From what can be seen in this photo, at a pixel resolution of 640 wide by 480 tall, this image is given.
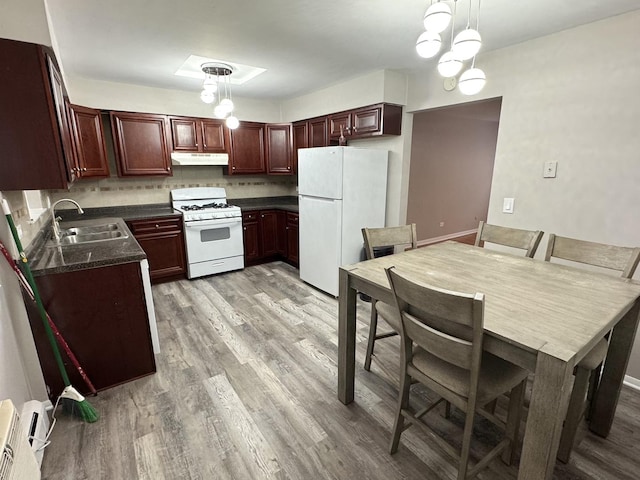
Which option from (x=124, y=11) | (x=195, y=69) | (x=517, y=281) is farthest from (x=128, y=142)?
(x=517, y=281)

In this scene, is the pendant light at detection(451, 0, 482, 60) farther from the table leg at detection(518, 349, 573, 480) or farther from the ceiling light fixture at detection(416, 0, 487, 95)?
the table leg at detection(518, 349, 573, 480)

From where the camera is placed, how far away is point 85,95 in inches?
135

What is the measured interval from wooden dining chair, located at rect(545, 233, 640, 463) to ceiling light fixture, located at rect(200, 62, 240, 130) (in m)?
2.78

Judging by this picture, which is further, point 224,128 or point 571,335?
point 224,128

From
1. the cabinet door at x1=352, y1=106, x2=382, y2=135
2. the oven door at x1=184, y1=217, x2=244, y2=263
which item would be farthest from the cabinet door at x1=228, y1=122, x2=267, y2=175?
the cabinet door at x1=352, y1=106, x2=382, y2=135

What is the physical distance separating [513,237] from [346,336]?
140 cm

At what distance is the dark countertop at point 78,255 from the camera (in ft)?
5.89

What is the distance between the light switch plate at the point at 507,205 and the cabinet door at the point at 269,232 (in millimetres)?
2977

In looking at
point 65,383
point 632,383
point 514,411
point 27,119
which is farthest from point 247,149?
point 632,383

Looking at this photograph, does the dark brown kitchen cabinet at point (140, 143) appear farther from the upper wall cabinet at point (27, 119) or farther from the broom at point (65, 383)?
the broom at point (65, 383)

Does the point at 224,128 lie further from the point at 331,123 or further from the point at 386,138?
the point at 386,138

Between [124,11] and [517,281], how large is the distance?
2832 millimetres

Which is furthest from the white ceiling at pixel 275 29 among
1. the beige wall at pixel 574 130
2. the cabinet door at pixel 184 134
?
the cabinet door at pixel 184 134

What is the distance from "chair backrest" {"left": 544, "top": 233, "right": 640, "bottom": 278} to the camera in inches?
63.6
